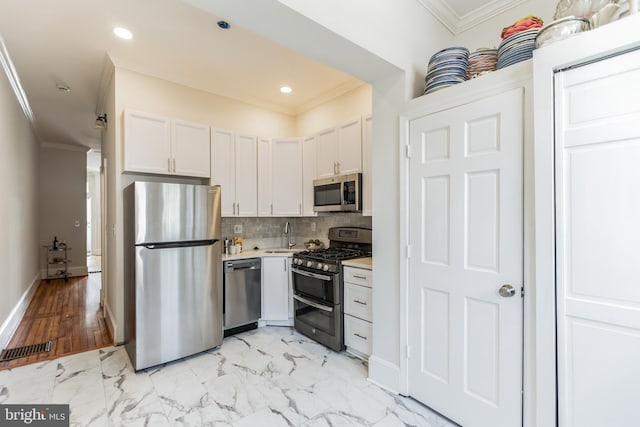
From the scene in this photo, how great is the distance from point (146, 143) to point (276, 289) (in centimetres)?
210

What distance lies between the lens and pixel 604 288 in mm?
1348

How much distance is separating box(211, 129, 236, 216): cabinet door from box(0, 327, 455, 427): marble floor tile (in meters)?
1.66

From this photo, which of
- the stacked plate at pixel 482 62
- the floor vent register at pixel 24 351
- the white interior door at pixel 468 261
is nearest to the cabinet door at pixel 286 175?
the white interior door at pixel 468 261

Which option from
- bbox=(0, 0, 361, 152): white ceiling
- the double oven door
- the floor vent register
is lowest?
the floor vent register

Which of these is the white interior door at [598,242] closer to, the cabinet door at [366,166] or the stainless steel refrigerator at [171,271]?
the cabinet door at [366,166]

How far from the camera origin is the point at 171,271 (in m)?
2.74

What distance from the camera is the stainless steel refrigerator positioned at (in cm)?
261

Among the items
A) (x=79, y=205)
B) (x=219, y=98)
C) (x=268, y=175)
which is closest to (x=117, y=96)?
(x=219, y=98)

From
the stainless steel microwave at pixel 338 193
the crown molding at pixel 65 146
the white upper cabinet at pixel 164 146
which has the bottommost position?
the stainless steel microwave at pixel 338 193

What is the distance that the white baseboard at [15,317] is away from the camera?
3124 millimetres

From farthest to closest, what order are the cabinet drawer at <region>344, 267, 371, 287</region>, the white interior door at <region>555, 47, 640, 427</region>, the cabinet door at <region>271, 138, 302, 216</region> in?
the cabinet door at <region>271, 138, 302, 216</region> < the cabinet drawer at <region>344, 267, 371, 287</region> < the white interior door at <region>555, 47, 640, 427</region>

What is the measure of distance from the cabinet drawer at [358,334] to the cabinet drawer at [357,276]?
0.35 m

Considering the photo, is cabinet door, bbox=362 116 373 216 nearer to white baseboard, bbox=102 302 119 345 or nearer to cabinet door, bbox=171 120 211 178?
cabinet door, bbox=171 120 211 178

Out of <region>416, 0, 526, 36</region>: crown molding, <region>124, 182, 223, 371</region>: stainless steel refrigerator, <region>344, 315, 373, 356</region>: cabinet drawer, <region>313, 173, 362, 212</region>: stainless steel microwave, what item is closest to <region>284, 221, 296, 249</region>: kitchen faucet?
<region>313, 173, 362, 212</region>: stainless steel microwave
